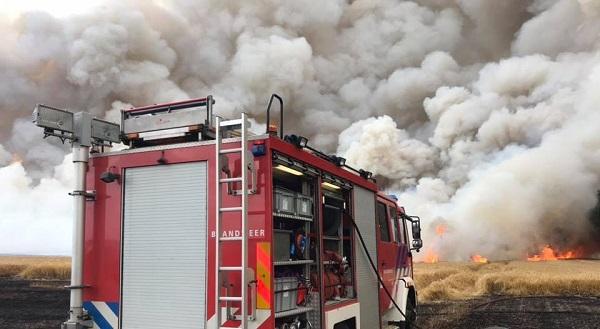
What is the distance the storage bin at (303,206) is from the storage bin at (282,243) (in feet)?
0.86

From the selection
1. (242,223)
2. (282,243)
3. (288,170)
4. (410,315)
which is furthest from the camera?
(410,315)

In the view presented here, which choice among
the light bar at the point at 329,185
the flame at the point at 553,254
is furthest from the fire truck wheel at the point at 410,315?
the flame at the point at 553,254

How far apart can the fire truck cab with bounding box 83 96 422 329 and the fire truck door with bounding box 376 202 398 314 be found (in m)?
1.83

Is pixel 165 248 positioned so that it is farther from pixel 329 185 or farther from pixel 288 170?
pixel 329 185

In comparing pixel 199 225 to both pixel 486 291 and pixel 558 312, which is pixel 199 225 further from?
pixel 486 291

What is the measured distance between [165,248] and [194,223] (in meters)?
0.39

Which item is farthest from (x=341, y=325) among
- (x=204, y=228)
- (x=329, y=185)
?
(x=204, y=228)

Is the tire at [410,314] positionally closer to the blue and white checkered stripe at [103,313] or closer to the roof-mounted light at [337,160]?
the roof-mounted light at [337,160]

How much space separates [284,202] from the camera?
5.20 meters

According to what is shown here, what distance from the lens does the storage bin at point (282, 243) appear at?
5.19 metres

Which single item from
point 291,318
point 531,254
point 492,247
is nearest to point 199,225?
point 291,318

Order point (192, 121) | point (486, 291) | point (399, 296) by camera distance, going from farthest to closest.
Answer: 1. point (486, 291)
2. point (399, 296)
3. point (192, 121)

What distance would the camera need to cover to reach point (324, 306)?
225 inches

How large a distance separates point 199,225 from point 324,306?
174 centimetres
